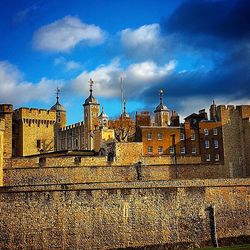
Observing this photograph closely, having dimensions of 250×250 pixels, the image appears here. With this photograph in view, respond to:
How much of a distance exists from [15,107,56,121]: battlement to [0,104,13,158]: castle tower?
63.0ft

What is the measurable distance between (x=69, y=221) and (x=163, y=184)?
7155 mm

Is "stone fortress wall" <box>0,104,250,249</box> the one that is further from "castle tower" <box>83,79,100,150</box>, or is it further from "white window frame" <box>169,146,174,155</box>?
"castle tower" <box>83,79,100,150</box>

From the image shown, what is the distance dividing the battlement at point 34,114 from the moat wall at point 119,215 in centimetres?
3449

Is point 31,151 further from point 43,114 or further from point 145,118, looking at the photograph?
point 145,118

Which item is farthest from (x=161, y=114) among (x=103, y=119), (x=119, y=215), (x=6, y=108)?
(x=119, y=215)

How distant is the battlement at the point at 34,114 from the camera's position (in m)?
66.8

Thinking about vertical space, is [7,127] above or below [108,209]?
above

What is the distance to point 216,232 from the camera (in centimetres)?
3541

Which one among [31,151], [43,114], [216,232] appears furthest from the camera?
[43,114]

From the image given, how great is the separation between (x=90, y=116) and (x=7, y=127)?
28.6 meters

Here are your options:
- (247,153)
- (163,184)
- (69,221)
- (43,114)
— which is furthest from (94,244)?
(43,114)

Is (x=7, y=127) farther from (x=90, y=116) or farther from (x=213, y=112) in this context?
(x=90, y=116)

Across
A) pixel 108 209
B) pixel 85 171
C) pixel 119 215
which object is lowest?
pixel 119 215

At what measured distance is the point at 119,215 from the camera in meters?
33.8
